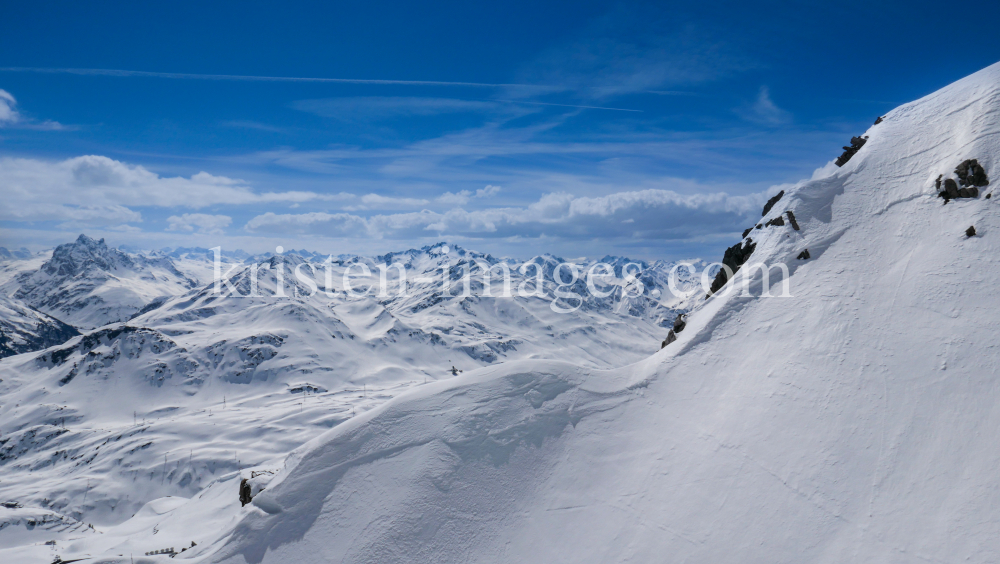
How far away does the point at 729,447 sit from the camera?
22.0m

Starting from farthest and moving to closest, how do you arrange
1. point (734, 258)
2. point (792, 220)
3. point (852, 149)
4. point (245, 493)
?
point (852, 149)
point (734, 258)
point (792, 220)
point (245, 493)

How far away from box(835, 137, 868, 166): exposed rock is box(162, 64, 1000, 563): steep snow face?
1236 centimetres

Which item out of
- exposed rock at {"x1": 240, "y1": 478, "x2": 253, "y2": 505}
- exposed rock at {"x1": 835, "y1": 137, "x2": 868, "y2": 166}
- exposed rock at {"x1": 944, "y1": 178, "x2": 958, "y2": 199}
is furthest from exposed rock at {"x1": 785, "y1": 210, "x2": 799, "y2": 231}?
exposed rock at {"x1": 240, "y1": 478, "x2": 253, "y2": 505}

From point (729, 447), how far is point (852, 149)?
3815 cm

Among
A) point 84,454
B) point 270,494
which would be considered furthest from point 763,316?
point 84,454

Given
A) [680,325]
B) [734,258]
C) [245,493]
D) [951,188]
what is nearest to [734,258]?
[734,258]

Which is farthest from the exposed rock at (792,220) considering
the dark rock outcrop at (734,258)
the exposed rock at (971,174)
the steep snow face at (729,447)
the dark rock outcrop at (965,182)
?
the exposed rock at (971,174)

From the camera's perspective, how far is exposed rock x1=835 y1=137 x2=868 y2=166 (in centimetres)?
4414

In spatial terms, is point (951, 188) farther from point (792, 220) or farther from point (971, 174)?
point (792, 220)

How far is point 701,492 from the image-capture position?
20.5m

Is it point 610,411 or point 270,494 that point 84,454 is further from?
point 610,411

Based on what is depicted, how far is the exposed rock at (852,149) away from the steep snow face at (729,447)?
1236cm

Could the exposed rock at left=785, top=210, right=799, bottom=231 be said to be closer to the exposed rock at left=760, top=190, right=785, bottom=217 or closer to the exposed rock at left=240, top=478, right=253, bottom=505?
the exposed rock at left=760, top=190, right=785, bottom=217

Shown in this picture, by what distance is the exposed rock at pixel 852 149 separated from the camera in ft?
145
